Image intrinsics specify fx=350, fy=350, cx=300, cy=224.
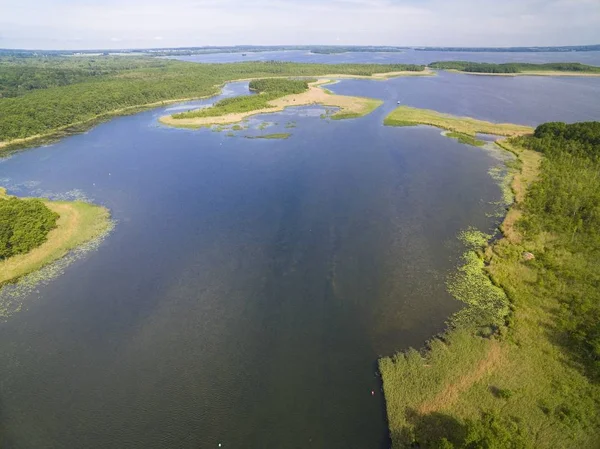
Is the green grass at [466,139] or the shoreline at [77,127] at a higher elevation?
the green grass at [466,139]

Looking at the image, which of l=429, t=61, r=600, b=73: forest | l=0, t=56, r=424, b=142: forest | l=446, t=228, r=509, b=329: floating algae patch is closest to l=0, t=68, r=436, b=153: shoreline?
l=0, t=56, r=424, b=142: forest

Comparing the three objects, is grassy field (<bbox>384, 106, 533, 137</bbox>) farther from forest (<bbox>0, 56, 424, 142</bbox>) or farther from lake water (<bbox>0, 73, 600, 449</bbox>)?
forest (<bbox>0, 56, 424, 142</bbox>)

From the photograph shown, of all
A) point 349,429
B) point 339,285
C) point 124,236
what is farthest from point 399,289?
point 124,236

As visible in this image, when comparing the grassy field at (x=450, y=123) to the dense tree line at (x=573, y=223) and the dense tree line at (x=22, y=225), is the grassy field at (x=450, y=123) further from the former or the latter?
the dense tree line at (x=22, y=225)

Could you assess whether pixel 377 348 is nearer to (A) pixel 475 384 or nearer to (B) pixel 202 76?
(A) pixel 475 384

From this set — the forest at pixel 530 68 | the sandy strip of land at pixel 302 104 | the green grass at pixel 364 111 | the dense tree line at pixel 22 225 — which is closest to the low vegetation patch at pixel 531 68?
the forest at pixel 530 68
